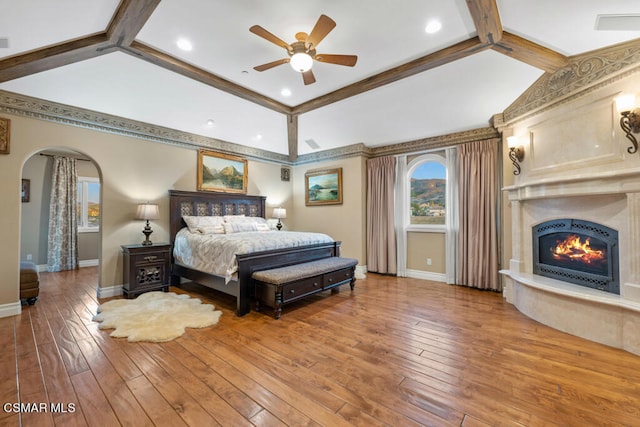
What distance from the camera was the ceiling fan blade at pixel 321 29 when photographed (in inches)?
91.5

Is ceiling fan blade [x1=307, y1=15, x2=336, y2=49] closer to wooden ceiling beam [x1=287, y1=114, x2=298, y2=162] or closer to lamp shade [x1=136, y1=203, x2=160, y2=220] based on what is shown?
wooden ceiling beam [x1=287, y1=114, x2=298, y2=162]

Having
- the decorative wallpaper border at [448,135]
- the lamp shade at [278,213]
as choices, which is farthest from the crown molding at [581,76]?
the lamp shade at [278,213]

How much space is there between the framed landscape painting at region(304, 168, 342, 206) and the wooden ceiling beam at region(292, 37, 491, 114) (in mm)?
1731

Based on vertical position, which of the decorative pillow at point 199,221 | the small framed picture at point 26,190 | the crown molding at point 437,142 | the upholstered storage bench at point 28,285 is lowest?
the upholstered storage bench at point 28,285

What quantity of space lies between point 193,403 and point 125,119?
4.38m

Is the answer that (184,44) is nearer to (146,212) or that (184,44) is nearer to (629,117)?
(146,212)

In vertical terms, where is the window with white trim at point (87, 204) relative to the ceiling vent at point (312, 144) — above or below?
below

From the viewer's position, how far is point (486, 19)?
8.34 ft

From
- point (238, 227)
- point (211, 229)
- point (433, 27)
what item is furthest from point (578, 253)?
point (211, 229)

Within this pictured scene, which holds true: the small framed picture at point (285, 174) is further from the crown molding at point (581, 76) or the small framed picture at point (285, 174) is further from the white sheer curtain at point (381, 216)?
the crown molding at point (581, 76)

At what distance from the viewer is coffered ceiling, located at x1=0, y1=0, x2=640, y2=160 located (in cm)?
254

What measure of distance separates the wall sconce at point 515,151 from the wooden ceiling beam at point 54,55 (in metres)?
5.15

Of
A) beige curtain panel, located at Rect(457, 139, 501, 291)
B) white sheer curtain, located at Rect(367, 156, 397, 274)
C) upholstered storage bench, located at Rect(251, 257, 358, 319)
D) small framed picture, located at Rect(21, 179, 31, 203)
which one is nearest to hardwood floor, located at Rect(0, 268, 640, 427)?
upholstered storage bench, located at Rect(251, 257, 358, 319)

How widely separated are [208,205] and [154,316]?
8.47ft
